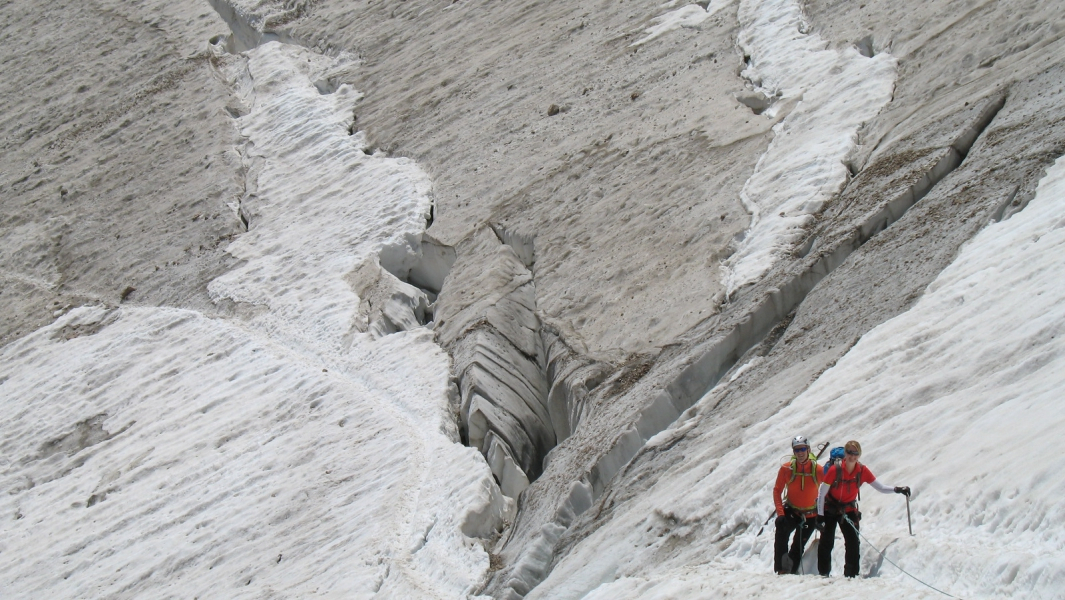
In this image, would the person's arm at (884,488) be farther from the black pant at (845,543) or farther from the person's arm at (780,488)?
the person's arm at (780,488)

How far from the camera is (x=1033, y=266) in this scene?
13445 millimetres

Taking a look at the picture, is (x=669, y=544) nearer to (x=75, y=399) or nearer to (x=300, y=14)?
(x=75, y=399)

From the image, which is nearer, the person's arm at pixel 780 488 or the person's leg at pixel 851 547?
the person's leg at pixel 851 547

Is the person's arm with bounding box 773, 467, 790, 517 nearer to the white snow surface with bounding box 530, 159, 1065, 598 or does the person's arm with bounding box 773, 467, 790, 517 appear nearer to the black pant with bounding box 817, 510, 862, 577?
the black pant with bounding box 817, 510, 862, 577

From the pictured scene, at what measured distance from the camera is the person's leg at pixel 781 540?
10625mm

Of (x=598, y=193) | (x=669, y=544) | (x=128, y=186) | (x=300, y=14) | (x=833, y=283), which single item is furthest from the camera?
(x=300, y=14)

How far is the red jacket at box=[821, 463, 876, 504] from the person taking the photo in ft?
33.1

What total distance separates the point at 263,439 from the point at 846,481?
14202 mm

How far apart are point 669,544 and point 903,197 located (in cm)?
793

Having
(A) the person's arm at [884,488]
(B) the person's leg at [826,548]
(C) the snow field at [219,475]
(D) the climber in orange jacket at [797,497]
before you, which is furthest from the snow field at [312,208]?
(A) the person's arm at [884,488]

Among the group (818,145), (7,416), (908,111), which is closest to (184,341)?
(7,416)

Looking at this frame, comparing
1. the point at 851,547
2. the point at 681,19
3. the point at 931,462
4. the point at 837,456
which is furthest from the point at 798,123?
the point at 851,547

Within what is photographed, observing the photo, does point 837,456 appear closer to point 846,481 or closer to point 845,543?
point 846,481

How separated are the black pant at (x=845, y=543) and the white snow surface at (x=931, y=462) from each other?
231mm
